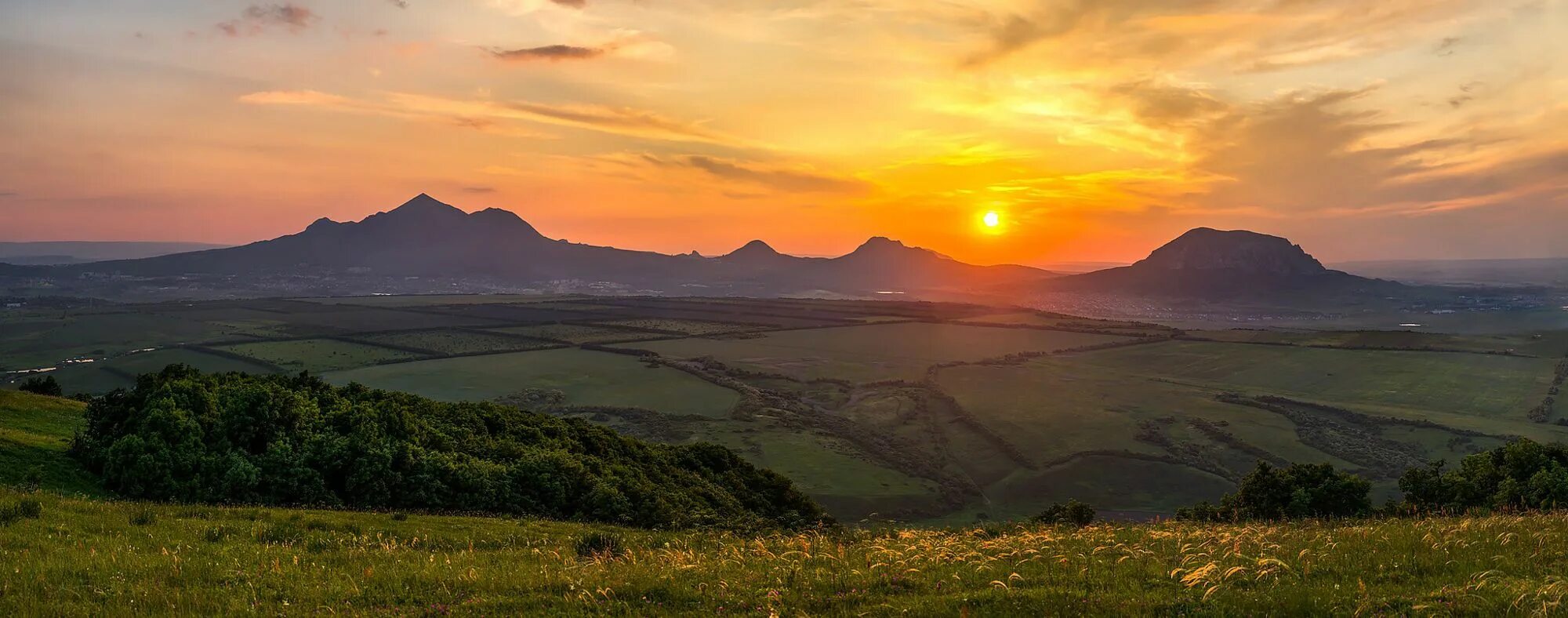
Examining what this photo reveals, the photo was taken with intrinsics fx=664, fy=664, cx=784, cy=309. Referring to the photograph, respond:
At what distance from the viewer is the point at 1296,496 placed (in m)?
32.5

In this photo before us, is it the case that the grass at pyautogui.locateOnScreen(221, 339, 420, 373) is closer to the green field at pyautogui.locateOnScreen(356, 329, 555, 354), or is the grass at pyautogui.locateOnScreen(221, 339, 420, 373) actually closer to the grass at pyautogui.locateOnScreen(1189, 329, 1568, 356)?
the green field at pyautogui.locateOnScreen(356, 329, 555, 354)

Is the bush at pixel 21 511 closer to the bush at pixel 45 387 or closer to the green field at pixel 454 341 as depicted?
the bush at pixel 45 387

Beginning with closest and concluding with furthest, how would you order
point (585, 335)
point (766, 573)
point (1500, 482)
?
point (766, 573) < point (1500, 482) < point (585, 335)

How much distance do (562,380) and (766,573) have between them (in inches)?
4628

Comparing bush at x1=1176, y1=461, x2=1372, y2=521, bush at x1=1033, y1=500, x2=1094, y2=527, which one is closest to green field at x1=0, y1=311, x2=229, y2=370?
bush at x1=1033, y1=500, x2=1094, y2=527

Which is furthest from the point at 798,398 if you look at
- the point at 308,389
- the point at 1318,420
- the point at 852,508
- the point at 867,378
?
the point at 308,389

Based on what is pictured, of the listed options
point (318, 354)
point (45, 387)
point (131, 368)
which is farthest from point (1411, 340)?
point (131, 368)

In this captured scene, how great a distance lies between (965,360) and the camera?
152000 millimetres

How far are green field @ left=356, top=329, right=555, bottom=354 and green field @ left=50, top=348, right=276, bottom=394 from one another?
31599 mm

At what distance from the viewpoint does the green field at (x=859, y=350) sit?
461ft

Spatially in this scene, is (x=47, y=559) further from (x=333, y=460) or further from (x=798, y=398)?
(x=798, y=398)

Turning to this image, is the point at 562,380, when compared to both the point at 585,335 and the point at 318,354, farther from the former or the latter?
the point at 585,335

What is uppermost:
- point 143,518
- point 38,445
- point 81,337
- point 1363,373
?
point 143,518

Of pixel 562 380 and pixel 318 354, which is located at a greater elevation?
pixel 318 354
